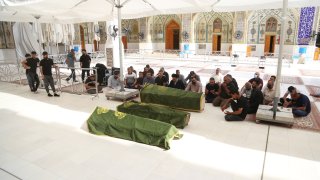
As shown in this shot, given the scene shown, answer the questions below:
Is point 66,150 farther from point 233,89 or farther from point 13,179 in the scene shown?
point 233,89

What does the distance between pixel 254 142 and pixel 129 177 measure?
2361 mm

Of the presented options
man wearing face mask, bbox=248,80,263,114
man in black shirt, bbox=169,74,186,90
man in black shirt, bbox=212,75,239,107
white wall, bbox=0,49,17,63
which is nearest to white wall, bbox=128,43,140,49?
white wall, bbox=0,49,17,63

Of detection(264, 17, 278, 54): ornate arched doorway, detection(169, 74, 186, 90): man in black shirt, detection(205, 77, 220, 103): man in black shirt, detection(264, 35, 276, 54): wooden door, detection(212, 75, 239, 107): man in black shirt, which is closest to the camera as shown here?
detection(212, 75, 239, 107): man in black shirt

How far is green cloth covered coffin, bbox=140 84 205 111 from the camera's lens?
20.1 feet

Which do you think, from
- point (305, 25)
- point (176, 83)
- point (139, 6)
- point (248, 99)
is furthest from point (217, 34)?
point (248, 99)

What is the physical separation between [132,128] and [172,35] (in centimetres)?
2165

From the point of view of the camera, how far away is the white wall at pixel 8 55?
15.6 meters

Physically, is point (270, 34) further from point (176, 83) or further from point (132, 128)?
point (132, 128)

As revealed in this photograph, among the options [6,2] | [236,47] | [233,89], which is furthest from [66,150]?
[236,47]

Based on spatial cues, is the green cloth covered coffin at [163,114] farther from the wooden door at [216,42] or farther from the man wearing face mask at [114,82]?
the wooden door at [216,42]

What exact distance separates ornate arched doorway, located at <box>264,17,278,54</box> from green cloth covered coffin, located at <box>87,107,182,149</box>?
1864 centimetres

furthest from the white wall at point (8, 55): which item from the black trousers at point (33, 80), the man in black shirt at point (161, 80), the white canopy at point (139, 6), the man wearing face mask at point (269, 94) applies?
the man wearing face mask at point (269, 94)

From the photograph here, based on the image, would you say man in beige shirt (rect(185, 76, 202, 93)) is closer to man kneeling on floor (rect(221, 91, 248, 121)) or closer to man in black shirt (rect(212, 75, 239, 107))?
man in black shirt (rect(212, 75, 239, 107))

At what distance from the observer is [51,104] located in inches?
279
